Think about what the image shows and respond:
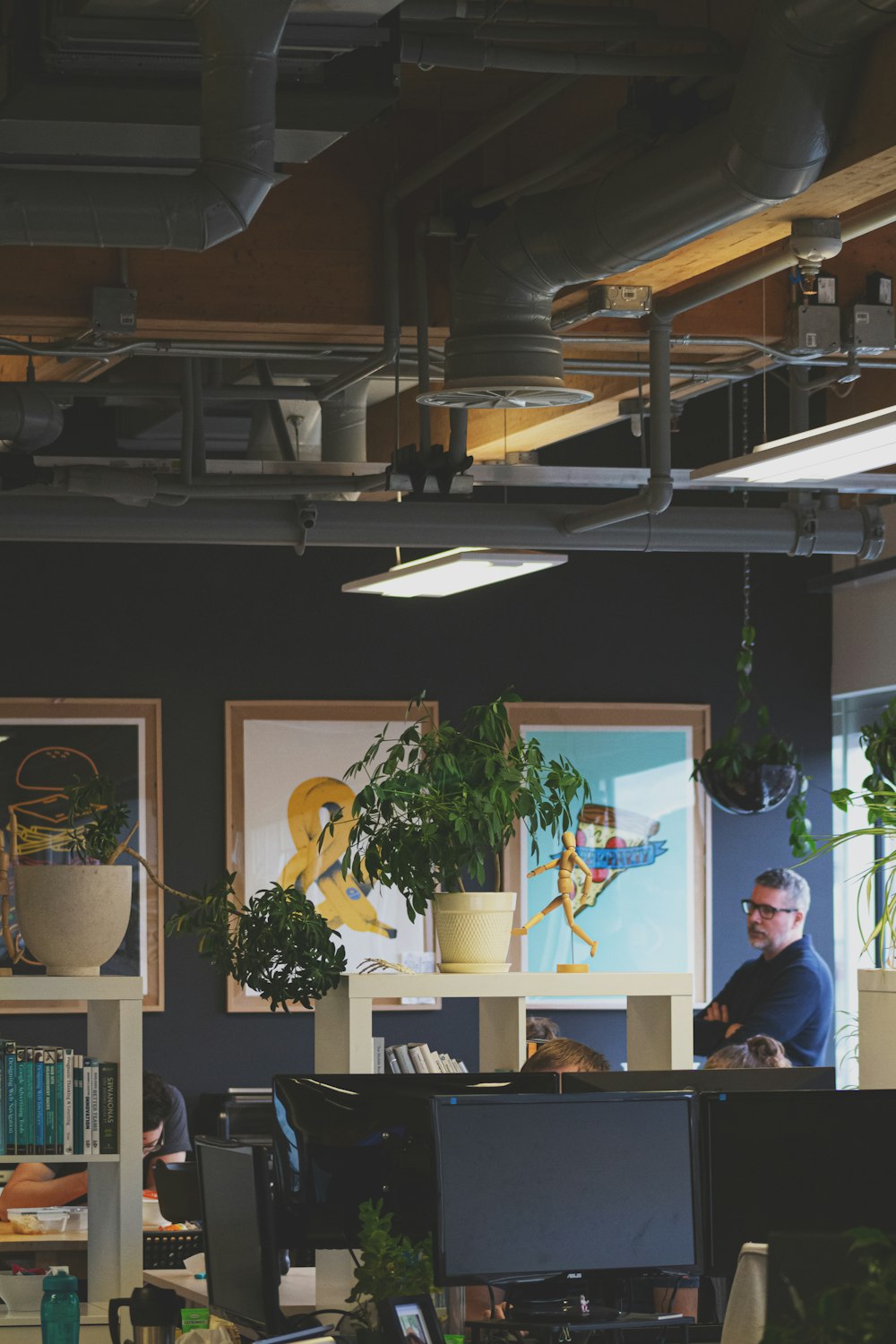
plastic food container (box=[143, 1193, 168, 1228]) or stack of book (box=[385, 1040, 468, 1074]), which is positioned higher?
stack of book (box=[385, 1040, 468, 1074])

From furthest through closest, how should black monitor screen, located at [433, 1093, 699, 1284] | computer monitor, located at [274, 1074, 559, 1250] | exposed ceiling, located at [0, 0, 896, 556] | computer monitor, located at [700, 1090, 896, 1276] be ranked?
exposed ceiling, located at [0, 0, 896, 556] < computer monitor, located at [274, 1074, 559, 1250] < computer monitor, located at [700, 1090, 896, 1276] < black monitor screen, located at [433, 1093, 699, 1284]

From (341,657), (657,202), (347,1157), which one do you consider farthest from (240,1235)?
(341,657)

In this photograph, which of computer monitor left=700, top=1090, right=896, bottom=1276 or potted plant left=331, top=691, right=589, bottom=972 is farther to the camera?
potted plant left=331, top=691, right=589, bottom=972

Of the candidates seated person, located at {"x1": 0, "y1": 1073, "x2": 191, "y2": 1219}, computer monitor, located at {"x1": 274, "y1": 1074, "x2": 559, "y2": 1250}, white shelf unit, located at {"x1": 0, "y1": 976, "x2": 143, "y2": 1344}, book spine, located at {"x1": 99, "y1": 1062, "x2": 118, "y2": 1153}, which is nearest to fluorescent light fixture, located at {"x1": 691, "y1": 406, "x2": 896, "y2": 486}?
computer monitor, located at {"x1": 274, "y1": 1074, "x2": 559, "y2": 1250}

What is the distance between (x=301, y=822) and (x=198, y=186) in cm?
524

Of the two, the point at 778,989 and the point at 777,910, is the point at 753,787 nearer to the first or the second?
the point at 777,910

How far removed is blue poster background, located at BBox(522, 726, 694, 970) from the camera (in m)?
9.80

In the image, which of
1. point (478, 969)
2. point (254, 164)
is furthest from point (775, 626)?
point (254, 164)

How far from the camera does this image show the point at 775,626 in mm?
10281

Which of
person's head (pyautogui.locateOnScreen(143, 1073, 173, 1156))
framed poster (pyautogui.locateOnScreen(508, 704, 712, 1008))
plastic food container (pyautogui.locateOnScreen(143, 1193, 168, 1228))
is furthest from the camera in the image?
framed poster (pyautogui.locateOnScreen(508, 704, 712, 1008))

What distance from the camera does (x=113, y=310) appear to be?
570 centimetres

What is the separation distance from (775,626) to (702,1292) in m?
6.43

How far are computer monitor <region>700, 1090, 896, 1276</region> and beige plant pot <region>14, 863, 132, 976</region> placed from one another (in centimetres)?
204

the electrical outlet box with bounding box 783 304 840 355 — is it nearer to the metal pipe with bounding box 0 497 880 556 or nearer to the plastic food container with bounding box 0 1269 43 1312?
the metal pipe with bounding box 0 497 880 556
